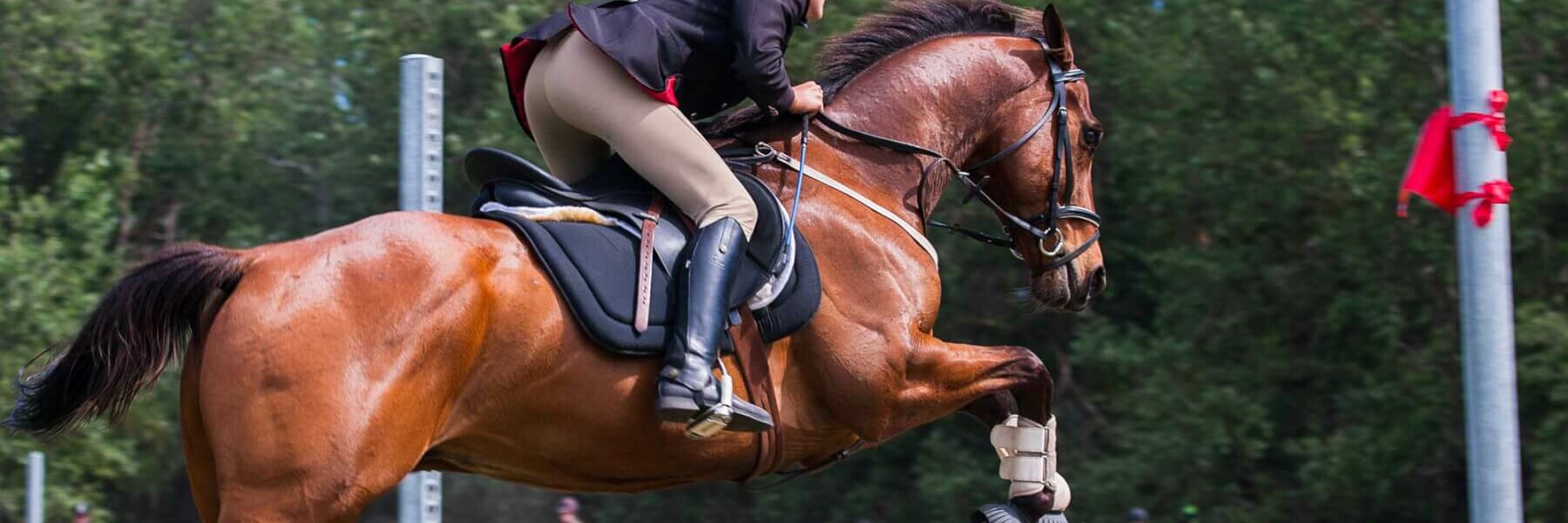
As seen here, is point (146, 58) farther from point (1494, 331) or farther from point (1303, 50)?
point (1494, 331)

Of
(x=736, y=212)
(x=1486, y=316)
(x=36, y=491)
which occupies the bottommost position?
(x=36, y=491)

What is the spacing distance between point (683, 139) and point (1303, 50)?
40.9ft

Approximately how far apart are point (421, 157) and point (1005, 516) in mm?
2166

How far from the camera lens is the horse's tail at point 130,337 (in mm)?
4512

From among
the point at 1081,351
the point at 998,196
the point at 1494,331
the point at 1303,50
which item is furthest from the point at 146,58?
the point at 1494,331

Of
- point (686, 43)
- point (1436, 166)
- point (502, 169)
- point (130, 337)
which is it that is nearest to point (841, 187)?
point (686, 43)

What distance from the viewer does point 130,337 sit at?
456 cm

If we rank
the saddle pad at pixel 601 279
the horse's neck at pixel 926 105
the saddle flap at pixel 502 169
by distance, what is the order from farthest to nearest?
the horse's neck at pixel 926 105
the saddle flap at pixel 502 169
the saddle pad at pixel 601 279

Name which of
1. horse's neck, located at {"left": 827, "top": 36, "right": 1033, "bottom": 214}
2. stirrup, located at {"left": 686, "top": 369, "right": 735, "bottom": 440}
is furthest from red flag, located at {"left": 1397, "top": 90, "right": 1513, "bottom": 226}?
stirrup, located at {"left": 686, "top": 369, "right": 735, "bottom": 440}

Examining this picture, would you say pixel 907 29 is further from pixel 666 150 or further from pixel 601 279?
pixel 601 279

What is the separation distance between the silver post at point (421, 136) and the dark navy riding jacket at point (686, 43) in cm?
32

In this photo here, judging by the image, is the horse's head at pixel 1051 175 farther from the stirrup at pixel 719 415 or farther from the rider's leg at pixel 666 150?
the stirrup at pixel 719 415

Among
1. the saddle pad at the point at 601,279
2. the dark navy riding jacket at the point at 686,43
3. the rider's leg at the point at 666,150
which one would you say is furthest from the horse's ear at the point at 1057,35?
the saddle pad at the point at 601,279

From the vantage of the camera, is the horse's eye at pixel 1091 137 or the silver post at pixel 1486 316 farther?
the horse's eye at pixel 1091 137
